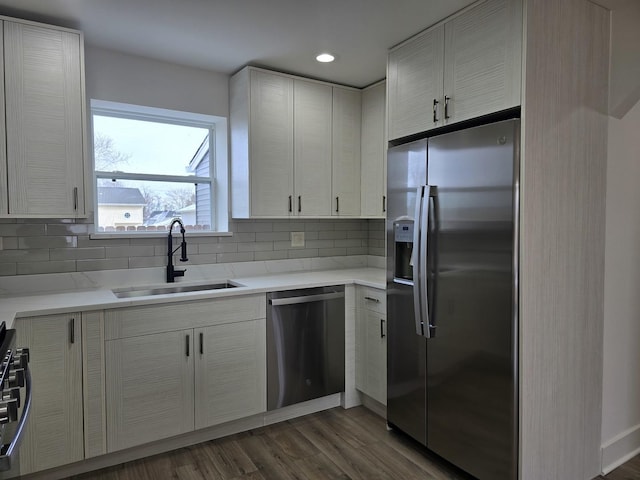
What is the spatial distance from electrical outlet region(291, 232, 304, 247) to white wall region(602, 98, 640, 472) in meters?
2.15

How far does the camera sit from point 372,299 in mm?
2994

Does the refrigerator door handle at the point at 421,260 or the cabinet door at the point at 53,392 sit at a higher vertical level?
the refrigerator door handle at the point at 421,260

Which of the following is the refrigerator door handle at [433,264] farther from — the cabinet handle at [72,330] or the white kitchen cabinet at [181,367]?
the cabinet handle at [72,330]

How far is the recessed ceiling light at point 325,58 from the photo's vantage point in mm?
2883

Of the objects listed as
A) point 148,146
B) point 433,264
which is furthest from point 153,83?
point 433,264

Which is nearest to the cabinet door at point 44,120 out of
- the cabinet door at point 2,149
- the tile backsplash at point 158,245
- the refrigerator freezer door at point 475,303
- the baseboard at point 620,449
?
the cabinet door at point 2,149

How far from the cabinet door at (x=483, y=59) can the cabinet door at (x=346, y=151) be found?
1229 millimetres

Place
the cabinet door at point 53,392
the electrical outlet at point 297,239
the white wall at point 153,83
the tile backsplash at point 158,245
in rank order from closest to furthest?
1. the cabinet door at point 53,392
2. the tile backsplash at point 158,245
3. the white wall at point 153,83
4. the electrical outlet at point 297,239

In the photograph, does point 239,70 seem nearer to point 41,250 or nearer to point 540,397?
point 41,250

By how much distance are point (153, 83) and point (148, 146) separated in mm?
435

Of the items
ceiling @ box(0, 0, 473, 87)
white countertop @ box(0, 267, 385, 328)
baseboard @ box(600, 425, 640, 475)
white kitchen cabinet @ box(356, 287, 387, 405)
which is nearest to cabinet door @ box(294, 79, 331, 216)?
ceiling @ box(0, 0, 473, 87)

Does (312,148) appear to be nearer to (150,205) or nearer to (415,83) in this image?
(415,83)

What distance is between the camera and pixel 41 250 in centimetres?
266

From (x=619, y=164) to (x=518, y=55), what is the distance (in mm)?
961
